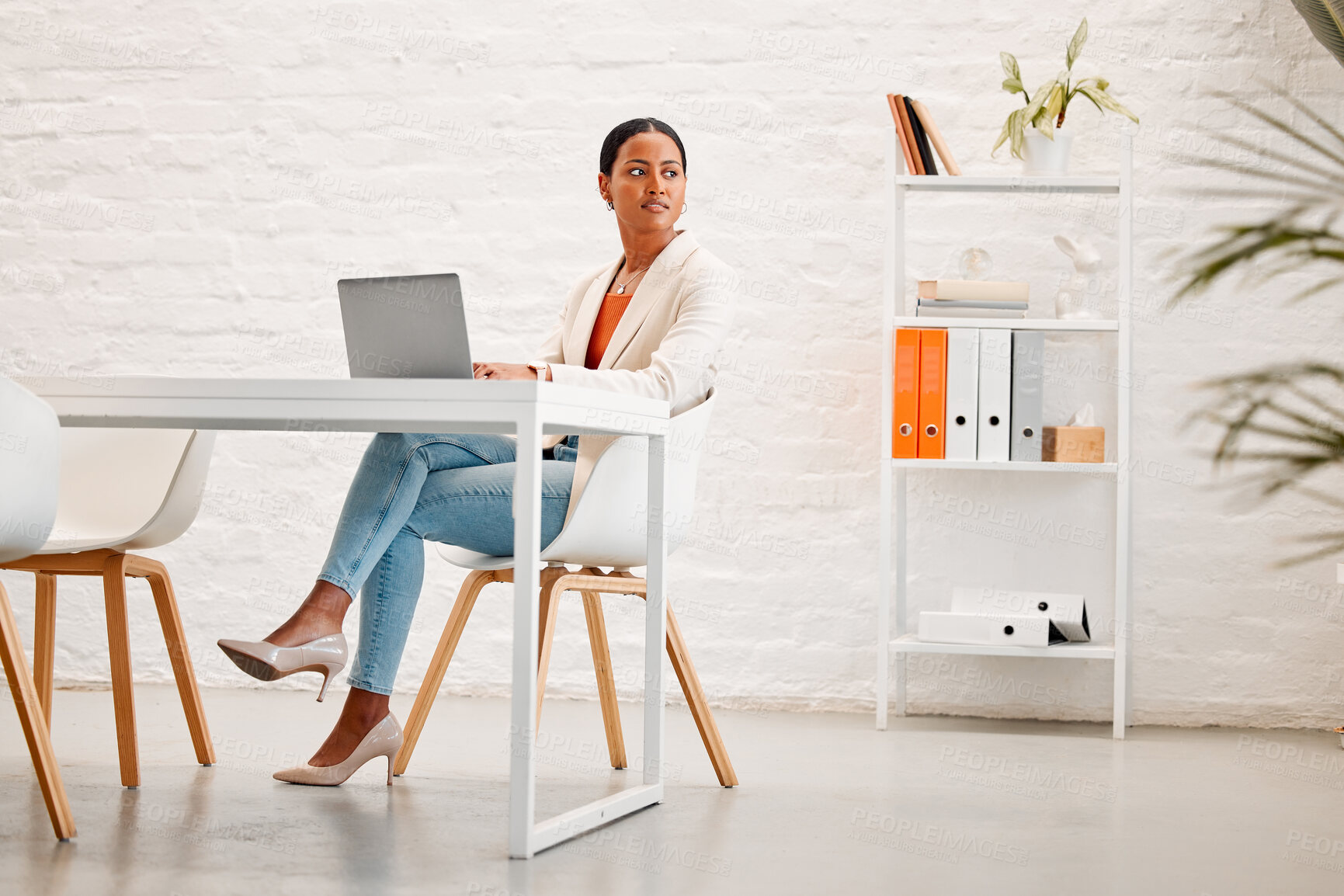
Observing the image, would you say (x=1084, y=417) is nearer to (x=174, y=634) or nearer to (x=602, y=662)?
(x=602, y=662)

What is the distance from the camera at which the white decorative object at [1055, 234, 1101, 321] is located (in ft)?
9.73

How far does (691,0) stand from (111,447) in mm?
1803

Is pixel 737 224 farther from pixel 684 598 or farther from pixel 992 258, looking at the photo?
pixel 684 598

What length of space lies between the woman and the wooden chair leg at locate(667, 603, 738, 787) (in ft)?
0.92

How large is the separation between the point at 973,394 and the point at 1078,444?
0.27 meters

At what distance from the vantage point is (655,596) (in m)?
2.02

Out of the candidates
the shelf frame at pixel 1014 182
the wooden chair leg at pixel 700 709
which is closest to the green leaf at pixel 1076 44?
the shelf frame at pixel 1014 182

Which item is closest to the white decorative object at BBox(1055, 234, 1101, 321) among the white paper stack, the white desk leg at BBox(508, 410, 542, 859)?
the white paper stack

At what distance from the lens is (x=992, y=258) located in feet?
10.5

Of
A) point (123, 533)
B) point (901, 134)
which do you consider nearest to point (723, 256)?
point (901, 134)

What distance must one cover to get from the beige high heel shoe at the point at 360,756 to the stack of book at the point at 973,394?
1.37 metres

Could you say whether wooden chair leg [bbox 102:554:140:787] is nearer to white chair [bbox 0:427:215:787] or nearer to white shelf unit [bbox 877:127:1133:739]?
white chair [bbox 0:427:215:787]

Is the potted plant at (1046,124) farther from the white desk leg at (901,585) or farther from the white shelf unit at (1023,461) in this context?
the white desk leg at (901,585)

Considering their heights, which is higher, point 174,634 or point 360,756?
point 174,634
